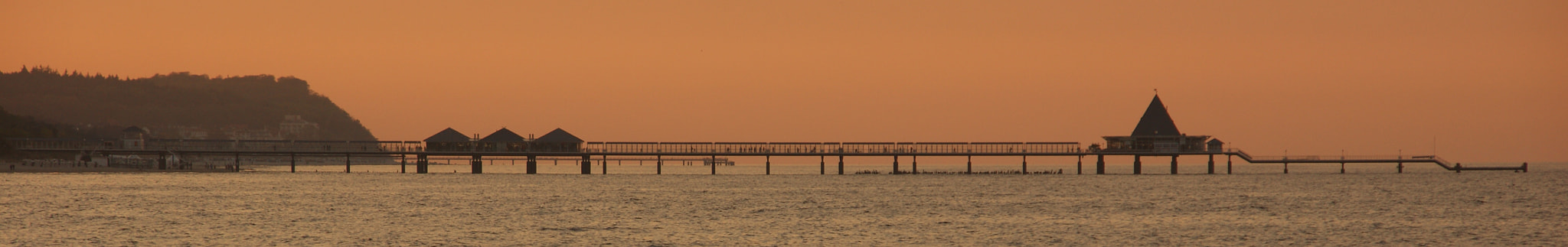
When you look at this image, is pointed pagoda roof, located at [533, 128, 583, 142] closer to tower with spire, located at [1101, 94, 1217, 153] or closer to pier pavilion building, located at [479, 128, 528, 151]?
pier pavilion building, located at [479, 128, 528, 151]

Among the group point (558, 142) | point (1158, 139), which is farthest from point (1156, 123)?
point (558, 142)

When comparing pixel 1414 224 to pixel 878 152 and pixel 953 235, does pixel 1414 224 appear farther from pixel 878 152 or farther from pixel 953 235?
pixel 878 152

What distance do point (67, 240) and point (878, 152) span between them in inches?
3407

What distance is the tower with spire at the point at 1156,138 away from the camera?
126250 millimetres

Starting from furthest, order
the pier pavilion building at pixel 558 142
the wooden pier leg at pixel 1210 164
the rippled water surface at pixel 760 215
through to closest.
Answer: the wooden pier leg at pixel 1210 164
the pier pavilion building at pixel 558 142
the rippled water surface at pixel 760 215

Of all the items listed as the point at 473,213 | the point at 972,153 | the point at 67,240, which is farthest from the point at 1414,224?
the point at 972,153

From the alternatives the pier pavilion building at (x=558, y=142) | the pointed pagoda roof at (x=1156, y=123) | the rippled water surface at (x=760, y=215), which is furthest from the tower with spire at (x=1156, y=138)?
the pier pavilion building at (x=558, y=142)

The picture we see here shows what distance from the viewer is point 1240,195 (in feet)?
257

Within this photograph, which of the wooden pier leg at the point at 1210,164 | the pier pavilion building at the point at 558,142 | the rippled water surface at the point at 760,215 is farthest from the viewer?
the wooden pier leg at the point at 1210,164

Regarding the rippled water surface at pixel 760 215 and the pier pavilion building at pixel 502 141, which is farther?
the pier pavilion building at pixel 502 141

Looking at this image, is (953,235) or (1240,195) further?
(1240,195)

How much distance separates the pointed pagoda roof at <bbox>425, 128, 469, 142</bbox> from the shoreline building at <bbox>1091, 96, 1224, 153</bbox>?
2279 inches

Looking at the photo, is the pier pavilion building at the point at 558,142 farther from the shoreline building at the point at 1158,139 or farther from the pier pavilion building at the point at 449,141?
the shoreline building at the point at 1158,139

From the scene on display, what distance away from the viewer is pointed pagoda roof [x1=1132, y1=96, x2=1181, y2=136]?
414ft
